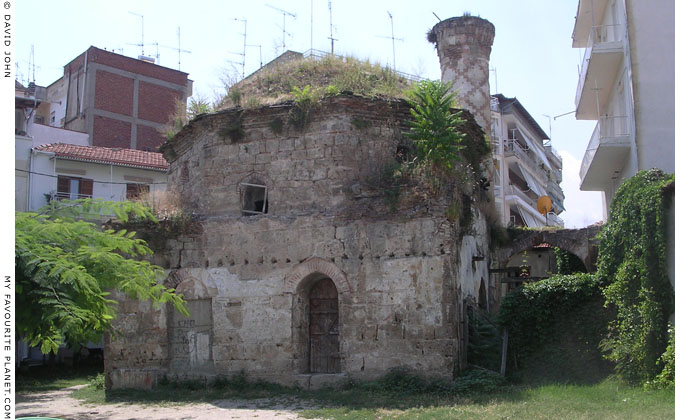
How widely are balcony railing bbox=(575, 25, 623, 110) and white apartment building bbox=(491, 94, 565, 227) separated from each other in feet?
50.3

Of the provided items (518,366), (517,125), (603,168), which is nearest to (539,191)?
(517,125)

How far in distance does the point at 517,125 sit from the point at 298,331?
95.2 ft

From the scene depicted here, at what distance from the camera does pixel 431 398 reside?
12.4 meters

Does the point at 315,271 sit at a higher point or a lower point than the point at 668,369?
higher

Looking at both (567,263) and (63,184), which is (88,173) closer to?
(63,184)

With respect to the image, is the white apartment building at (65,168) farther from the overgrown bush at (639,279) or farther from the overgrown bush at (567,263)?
the overgrown bush at (639,279)

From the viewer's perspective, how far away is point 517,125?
40406 mm

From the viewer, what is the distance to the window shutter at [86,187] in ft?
88.6

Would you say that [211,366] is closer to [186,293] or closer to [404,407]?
[186,293]

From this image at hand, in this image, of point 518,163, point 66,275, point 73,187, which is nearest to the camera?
point 66,275

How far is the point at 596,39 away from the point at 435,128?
7732 millimetres

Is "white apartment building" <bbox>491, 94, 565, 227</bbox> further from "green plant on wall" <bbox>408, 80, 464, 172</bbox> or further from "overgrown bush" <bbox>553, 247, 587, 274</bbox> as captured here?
"green plant on wall" <bbox>408, 80, 464, 172</bbox>

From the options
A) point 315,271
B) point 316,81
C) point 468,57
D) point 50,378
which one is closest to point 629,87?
point 468,57

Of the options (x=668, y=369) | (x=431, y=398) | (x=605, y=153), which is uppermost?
(x=605, y=153)
